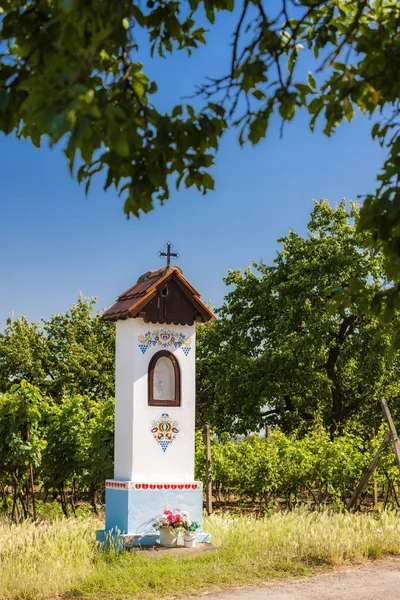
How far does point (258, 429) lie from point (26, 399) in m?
13.4

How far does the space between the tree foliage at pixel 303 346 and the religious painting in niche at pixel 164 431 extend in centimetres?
1274

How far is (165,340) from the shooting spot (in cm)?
1124

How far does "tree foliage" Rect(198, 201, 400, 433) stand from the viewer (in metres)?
23.9

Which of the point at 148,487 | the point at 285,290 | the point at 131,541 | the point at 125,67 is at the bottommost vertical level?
the point at 131,541

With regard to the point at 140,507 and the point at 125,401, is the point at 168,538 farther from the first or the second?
the point at 125,401

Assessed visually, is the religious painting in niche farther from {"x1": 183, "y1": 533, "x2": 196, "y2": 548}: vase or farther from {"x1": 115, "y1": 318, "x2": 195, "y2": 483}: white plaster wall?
{"x1": 183, "y1": 533, "x2": 196, "y2": 548}: vase

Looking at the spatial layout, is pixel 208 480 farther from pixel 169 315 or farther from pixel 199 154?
pixel 199 154

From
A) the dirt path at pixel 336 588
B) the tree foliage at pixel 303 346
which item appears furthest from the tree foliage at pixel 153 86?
the tree foliage at pixel 303 346

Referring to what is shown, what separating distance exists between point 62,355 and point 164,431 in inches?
895

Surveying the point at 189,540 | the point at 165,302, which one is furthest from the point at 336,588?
the point at 165,302

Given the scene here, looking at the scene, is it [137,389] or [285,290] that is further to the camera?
[285,290]

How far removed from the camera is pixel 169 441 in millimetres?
11031

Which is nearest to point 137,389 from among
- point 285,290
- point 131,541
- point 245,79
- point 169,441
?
point 169,441

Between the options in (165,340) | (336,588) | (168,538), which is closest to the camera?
(336,588)
